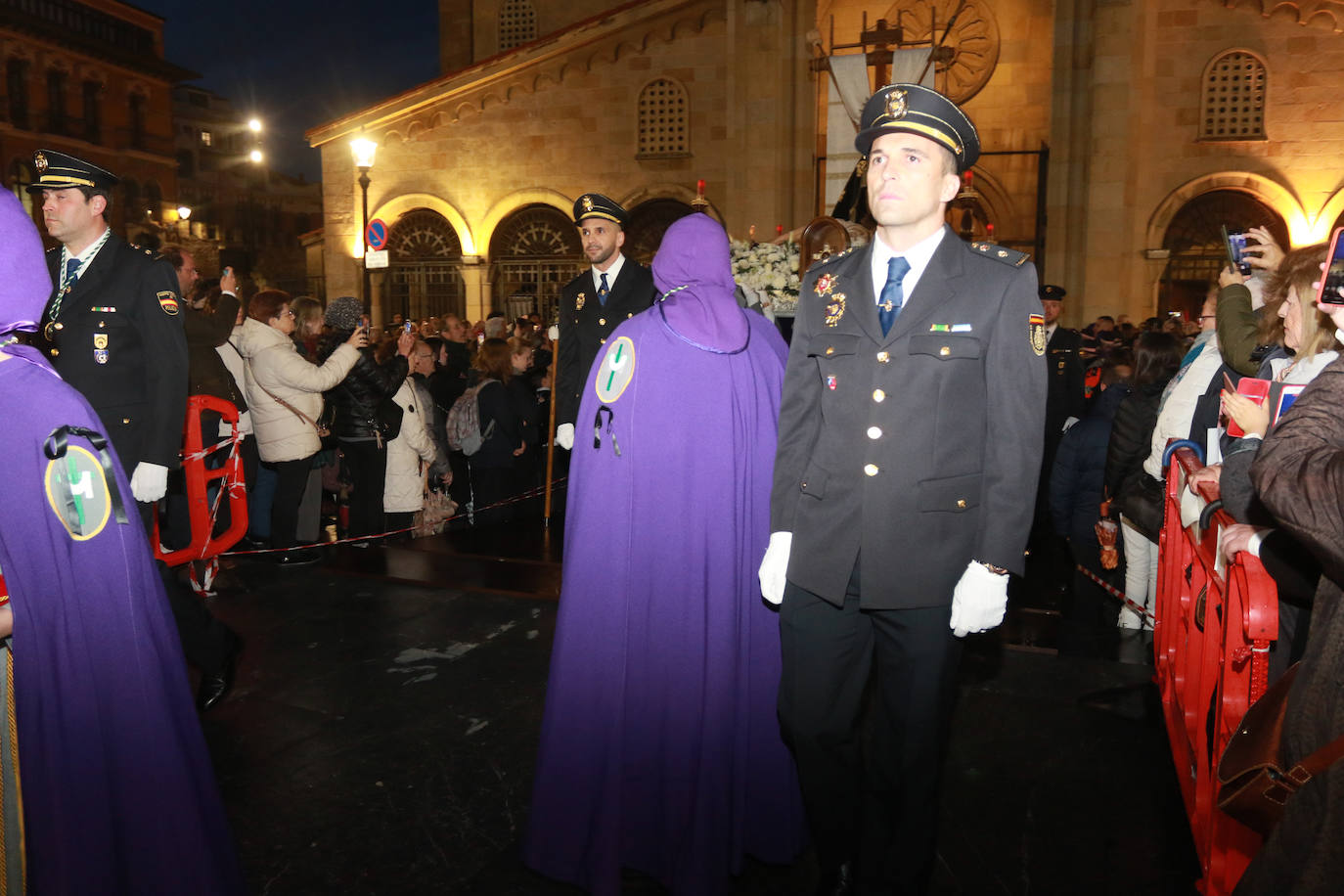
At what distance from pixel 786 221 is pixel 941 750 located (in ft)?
53.0

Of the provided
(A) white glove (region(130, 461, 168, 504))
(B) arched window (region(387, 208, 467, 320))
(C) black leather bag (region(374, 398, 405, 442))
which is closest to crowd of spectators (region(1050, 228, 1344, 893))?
(A) white glove (region(130, 461, 168, 504))

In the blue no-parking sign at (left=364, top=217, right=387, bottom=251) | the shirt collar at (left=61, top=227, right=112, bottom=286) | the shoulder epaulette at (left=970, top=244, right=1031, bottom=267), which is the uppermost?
the blue no-parking sign at (left=364, top=217, right=387, bottom=251)

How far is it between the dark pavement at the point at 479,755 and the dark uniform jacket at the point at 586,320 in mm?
1360

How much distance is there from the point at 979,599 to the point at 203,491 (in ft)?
17.1

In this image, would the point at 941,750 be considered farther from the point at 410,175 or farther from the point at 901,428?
the point at 410,175

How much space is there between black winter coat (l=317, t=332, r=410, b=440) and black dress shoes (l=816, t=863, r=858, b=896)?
17.7 ft

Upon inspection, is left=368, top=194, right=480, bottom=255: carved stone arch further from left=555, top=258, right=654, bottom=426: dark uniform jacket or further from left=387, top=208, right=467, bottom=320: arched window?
left=555, top=258, right=654, bottom=426: dark uniform jacket

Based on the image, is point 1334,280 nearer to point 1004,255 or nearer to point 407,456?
point 1004,255

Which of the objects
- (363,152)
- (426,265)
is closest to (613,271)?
(363,152)

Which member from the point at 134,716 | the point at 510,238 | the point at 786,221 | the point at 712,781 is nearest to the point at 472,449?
the point at 712,781

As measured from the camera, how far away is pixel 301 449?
286 inches

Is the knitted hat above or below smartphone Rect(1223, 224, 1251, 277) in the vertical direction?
below

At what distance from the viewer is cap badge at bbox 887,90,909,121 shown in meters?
2.73

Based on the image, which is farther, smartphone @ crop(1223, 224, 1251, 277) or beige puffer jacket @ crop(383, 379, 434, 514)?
beige puffer jacket @ crop(383, 379, 434, 514)
